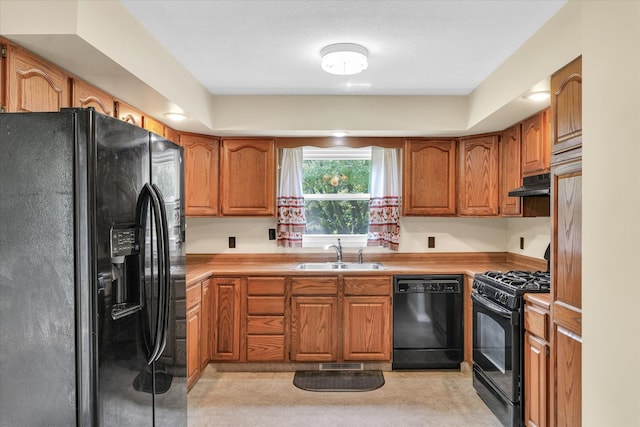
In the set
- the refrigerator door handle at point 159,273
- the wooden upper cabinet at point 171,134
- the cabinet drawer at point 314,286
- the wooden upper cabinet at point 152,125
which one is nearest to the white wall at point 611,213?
the refrigerator door handle at point 159,273

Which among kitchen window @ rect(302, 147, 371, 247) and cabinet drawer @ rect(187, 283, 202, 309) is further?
kitchen window @ rect(302, 147, 371, 247)

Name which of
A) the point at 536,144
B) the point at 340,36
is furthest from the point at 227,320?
the point at 536,144

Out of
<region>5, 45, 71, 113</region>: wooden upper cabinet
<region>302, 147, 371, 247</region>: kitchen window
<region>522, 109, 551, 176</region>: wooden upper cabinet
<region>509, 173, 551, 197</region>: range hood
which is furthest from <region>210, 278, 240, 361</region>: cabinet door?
<region>522, 109, 551, 176</region>: wooden upper cabinet

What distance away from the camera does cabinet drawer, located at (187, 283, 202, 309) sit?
9.75ft

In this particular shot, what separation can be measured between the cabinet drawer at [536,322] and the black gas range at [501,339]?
0.04 m

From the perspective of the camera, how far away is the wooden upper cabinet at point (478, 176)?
11.8 ft

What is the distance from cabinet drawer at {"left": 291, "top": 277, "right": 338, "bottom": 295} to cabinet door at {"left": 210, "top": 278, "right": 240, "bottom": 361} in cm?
49

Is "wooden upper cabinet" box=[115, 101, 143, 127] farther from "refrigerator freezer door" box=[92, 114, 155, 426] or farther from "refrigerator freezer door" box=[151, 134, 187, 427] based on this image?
"refrigerator freezer door" box=[92, 114, 155, 426]

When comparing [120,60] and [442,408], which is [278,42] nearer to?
[120,60]

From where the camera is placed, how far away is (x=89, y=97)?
2.20m

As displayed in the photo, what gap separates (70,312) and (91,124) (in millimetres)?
601

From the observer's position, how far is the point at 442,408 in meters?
2.86

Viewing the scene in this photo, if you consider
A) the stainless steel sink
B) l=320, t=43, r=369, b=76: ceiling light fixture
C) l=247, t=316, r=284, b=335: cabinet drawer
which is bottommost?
l=247, t=316, r=284, b=335: cabinet drawer

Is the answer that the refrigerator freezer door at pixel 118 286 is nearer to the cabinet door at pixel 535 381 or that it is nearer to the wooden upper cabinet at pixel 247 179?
the cabinet door at pixel 535 381
